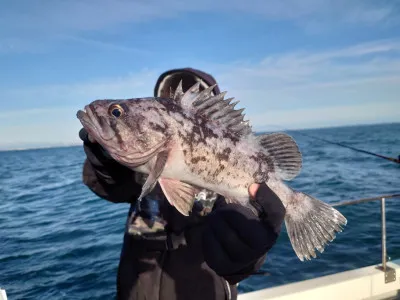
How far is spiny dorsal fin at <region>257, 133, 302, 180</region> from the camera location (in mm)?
3463

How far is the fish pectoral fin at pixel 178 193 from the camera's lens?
302cm

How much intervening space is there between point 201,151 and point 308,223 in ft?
4.86

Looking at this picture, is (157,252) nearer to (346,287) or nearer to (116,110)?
(116,110)

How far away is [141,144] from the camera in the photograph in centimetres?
296

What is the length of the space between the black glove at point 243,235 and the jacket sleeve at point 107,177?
1169 millimetres

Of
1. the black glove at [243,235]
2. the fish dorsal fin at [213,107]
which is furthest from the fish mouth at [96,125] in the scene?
the black glove at [243,235]

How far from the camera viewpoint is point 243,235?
9.97ft

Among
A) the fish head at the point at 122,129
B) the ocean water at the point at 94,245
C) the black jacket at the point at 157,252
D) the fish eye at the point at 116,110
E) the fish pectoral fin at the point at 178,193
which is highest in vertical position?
the fish eye at the point at 116,110

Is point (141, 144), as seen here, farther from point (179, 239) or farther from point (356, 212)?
point (356, 212)

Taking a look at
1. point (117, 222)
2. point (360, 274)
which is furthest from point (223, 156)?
point (117, 222)

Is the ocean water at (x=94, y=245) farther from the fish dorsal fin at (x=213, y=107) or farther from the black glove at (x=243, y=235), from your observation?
the fish dorsal fin at (x=213, y=107)

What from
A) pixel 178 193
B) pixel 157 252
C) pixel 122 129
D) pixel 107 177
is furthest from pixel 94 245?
pixel 122 129

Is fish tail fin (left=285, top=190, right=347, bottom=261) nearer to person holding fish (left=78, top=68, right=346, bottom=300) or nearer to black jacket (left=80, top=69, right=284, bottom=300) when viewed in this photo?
person holding fish (left=78, top=68, right=346, bottom=300)

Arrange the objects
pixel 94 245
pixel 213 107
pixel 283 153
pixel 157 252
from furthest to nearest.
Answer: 1. pixel 94 245
2. pixel 157 252
3. pixel 283 153
4. pixel 213 107
